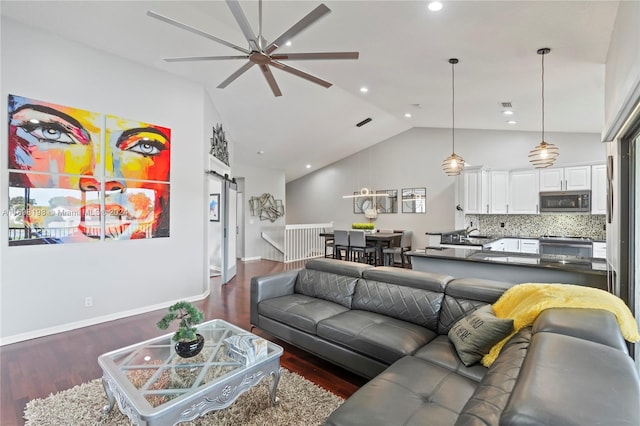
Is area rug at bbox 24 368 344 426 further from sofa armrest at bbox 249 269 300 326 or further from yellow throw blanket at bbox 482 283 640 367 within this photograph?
yellow throw blanket at bbox 482 283 640 367

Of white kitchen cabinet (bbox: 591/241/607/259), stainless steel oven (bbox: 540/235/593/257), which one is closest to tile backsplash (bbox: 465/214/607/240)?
white kitchen cabinet (bbox: 591/241/607/259)

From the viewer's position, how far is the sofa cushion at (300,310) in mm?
2793

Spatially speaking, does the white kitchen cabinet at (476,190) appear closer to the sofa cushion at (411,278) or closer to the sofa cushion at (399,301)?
the sofa cushion at (411,278)

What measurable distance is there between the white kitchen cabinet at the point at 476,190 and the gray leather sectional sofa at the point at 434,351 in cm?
444

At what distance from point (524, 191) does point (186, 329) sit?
6572 mm

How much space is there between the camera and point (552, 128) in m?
5.62

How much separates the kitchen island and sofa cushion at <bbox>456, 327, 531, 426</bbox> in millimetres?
1671

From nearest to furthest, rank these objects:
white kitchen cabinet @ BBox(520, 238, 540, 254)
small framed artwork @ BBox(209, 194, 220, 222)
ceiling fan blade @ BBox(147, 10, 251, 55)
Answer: ceiling fan blade @ BBox(147, 10, 251, 55)
white kitchen cabinet @ BBox(520, 238, 540, 254)
small framed artwork @ BBox(209, 194, 220, 222)

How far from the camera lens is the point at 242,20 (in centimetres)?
214

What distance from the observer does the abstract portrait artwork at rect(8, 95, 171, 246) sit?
130 inches

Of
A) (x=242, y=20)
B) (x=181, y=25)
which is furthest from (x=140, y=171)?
(x=242, y=20)

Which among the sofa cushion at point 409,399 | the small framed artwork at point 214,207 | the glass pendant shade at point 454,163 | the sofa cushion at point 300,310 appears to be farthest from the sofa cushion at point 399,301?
the small framed artwork at point 214,207

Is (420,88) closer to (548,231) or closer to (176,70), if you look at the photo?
(176,70)

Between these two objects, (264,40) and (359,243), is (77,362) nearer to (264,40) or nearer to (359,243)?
(264,40)
